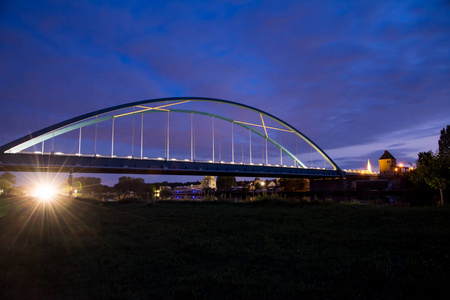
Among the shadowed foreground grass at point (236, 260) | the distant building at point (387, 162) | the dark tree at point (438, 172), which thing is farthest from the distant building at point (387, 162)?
the shadowed foreground grass at point (236, 260)

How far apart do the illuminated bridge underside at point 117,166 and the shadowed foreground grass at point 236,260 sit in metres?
41.9

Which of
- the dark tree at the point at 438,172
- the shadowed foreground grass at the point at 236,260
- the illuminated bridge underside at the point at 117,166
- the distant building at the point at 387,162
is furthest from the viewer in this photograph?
the distant building at the point at 387,162

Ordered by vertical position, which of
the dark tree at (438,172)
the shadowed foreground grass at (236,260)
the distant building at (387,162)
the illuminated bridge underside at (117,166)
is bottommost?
the shadowed foreground grass at (236,260)

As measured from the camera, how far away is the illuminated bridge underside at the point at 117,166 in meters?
45.8

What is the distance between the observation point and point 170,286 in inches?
198

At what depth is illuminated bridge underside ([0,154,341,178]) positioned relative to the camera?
4578cm

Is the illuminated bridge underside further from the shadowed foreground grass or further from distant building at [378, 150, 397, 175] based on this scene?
distant building at [378, 150, 397, 175]

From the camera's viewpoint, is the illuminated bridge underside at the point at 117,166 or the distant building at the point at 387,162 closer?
the illuminated bridge underside at the point at 117,166

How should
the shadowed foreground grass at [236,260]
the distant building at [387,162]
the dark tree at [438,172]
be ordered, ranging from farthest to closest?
the distant building at [387,162] → the dark tree at [438,172] → the shadowed foreground grass at [236,260]

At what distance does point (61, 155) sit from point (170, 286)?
51.0 m

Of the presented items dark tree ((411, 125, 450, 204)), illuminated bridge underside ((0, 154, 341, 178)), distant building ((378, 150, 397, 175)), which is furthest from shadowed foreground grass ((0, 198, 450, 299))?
distant building ((378, 150, 397, 175))

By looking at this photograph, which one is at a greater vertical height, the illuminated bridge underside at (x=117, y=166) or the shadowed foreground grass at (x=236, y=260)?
the illuminated bridge underside at (x=117, y=166)

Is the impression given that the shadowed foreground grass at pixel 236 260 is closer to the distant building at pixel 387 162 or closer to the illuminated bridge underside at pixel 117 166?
the illuminated bridge underside at pixel 117 166

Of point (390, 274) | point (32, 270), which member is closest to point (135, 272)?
point (32, 270)
